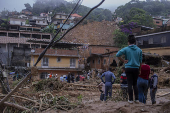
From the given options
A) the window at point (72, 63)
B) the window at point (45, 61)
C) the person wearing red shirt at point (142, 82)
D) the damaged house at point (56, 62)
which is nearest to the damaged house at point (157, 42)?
the damaged house at point (56, 62)

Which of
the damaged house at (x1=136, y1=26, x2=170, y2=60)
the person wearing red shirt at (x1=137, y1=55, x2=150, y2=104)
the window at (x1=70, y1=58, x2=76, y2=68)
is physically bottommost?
the window at (x1=70, y1=58, x2=76, y2=68)

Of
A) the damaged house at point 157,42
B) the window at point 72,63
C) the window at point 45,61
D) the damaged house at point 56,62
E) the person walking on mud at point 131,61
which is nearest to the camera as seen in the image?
the person walking on mud at point 131,61

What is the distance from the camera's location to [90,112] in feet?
13.3

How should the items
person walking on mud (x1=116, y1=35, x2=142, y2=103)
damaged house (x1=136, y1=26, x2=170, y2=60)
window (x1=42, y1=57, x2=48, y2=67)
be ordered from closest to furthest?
person walking on mud (x1=116, y1=35, x2=142, y2=103), damaged house (x1=136, y1=26, x2=170, y2=60), window (x1=42, y1=57, x2=48, y2=67)

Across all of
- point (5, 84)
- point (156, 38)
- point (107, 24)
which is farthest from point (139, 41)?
point (5, 84)

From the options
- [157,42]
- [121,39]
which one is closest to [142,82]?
[157,42]

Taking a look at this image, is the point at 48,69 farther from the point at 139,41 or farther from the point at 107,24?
the point at 107,24

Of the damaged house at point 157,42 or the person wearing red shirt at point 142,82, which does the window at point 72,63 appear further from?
the person wearing red shirt at point 142,82

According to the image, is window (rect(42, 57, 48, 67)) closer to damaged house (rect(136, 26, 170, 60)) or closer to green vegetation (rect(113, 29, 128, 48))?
damaged house (rect(136, 26, 170, 60))

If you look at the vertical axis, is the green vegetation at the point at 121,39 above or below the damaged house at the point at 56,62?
above

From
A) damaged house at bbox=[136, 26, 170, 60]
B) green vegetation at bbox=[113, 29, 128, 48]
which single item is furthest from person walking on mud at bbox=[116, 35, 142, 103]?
green vegetation at bbox=[113, 29, 128, 48]

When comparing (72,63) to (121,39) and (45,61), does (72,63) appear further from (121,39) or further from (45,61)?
(121,39)

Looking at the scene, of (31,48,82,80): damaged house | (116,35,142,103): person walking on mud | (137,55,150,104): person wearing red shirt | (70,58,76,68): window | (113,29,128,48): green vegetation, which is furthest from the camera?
(113,29,128,48): green vegetation

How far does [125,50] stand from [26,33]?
37.0m
